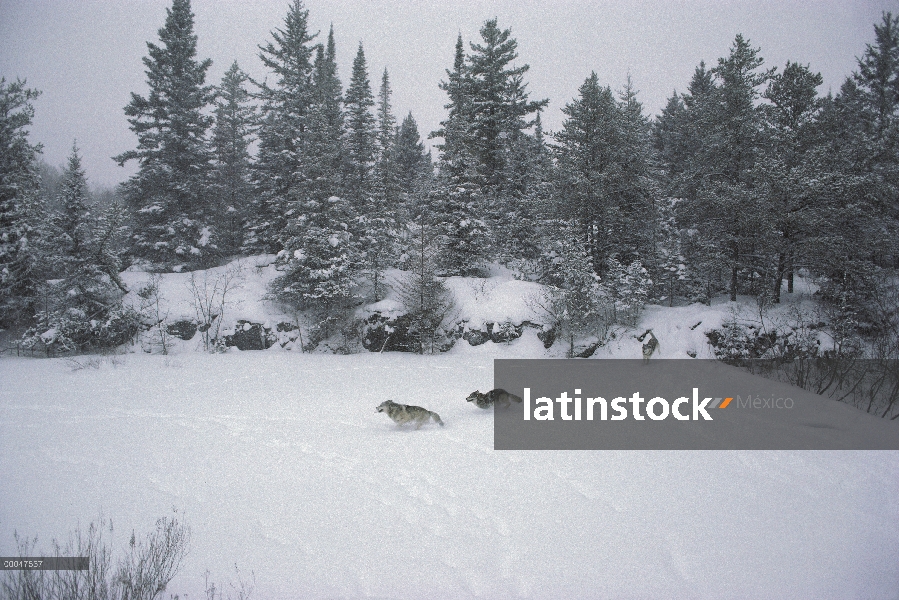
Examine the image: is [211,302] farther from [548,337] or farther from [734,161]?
[734,161]

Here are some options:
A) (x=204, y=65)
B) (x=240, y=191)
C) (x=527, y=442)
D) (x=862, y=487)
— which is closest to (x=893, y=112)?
(x=862, y=487)

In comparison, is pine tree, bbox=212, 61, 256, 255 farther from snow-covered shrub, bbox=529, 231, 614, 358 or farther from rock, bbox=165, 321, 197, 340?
snow-covered shrub, bbox=529, 231, 614, 358

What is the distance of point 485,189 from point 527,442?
17004 mm

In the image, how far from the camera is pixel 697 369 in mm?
9945

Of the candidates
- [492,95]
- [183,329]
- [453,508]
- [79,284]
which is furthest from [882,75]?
[79,284]

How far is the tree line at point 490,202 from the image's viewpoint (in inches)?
563

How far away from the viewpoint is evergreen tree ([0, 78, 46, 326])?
14.2m

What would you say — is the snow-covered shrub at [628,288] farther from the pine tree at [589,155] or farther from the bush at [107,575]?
the bush at [107,575]

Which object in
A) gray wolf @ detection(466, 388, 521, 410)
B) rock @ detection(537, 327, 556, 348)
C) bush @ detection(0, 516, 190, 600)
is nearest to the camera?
bush @ detection(0, 516, 190, 600)

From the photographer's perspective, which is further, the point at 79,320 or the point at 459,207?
the point at 459,207

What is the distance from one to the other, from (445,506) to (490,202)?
16.9 m

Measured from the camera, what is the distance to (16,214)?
14.2 m

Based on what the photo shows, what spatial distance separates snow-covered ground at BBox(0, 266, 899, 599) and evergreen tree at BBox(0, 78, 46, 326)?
34.5ft

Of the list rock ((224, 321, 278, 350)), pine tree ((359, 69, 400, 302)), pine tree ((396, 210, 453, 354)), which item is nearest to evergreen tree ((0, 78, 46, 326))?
rock ((224, 321, 278, 350))
